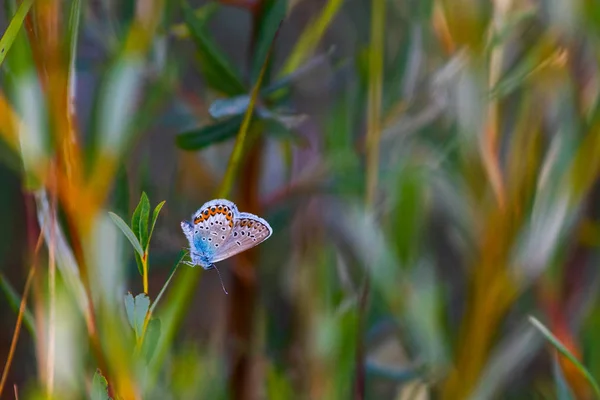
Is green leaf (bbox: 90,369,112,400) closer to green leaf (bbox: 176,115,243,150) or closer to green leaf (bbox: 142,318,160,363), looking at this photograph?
green leaf (bbox: 142,318,160,363)

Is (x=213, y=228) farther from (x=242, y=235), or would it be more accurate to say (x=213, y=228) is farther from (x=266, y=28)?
(x=266, y=28)

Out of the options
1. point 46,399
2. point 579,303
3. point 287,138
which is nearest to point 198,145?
point 287,138

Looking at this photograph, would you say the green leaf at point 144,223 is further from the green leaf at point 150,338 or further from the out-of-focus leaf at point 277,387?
the out-of-focus leaf at point 277,387

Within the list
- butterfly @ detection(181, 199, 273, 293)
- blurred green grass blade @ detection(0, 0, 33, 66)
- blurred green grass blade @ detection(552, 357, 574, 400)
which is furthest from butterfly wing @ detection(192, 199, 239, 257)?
blurred green grass blade @ detection(552, 357, 574, 400)

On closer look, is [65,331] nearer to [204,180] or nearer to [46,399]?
[46,399]

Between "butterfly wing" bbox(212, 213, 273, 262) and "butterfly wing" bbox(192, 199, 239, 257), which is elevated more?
"butterfly wing" bbox(192, 199, 239, 257)

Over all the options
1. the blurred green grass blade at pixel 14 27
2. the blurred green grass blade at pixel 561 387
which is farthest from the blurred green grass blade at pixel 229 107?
the blurred green grass blade at pixel 561 387
